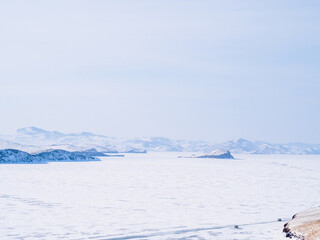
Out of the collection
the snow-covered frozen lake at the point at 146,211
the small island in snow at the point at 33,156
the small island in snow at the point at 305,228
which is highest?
the small island in snow at the point at 33,156

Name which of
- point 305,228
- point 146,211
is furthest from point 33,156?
point 305,228

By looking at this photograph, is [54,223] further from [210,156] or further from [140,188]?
[210,156]

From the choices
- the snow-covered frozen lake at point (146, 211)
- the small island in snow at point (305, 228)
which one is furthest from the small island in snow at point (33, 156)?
the small island in snow at point (305, 228)

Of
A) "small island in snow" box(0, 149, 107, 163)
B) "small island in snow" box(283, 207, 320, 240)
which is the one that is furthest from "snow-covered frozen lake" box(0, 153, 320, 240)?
"small island in snow" box(0, 149, 107, 163)

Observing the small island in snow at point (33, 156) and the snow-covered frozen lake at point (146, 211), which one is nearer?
the snow-covered frozen lake at point (146, 211)

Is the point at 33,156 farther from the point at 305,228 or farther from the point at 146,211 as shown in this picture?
the point at 305,228

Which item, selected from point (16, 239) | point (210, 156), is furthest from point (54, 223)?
point (210, 156)

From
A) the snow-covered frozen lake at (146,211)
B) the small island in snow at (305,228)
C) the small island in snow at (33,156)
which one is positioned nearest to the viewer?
the small island in snow at (305,228)

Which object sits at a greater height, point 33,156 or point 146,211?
point 33,156

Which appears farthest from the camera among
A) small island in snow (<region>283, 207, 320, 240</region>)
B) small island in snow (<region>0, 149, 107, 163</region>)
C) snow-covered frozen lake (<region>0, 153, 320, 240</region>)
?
small island in snow (<region>0, 149, 107, 163</region>)

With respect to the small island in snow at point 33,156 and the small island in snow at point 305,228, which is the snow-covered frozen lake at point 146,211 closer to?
the small island in snow at point 305,228

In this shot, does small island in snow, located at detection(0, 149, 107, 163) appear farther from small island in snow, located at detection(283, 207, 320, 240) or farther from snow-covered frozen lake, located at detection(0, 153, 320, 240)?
small island in snow, located at detection(283, 207, 320, 240)

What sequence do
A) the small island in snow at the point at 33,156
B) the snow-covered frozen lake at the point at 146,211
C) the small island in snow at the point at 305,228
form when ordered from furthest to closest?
the small island in snow at the point at 33,156 → the snow-covered frozen lake at the point at 146,211 → the small island in snow at the point at 305,228

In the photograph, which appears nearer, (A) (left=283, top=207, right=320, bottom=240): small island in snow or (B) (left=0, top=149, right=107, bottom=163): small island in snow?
(A) (left=283, top=207, right=320, bottom=240): small island in snow
